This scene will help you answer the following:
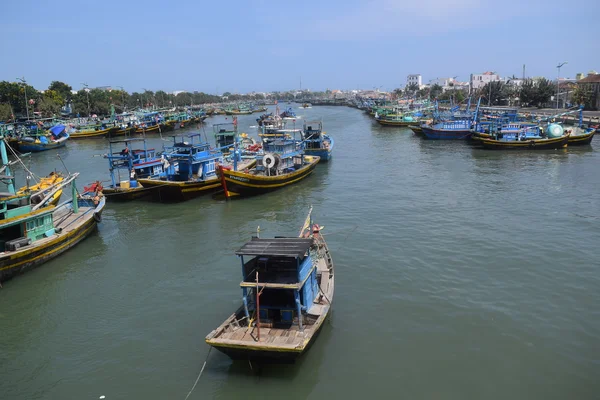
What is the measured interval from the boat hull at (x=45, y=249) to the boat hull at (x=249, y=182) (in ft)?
25.2

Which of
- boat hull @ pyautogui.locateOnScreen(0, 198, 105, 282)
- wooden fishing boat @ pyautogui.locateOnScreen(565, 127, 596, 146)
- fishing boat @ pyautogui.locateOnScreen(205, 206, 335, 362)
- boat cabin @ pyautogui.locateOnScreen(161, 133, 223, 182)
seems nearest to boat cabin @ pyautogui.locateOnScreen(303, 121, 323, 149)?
boat cabin @ pyautogui.locateOnScreen(161, 133, 223, 182)

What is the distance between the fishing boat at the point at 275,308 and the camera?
9.98 m

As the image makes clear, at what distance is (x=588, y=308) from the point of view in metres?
13.4

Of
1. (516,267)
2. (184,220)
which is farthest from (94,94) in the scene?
(516,267)

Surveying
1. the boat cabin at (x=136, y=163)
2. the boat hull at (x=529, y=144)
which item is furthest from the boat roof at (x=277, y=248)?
the boat hull at (x=529, y=144)

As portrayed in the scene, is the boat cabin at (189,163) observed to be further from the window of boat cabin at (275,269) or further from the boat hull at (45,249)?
the window of boat cabin at (275,269)

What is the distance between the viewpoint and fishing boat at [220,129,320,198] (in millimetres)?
26812

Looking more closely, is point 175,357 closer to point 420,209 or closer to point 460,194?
point 420,209

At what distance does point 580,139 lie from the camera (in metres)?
44.4

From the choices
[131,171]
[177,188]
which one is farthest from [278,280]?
[131,171]

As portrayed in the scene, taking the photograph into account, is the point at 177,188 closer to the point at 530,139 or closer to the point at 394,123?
the point at 530,139

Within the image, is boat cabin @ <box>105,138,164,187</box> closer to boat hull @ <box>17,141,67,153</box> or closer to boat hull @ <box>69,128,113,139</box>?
boat hull @ <box>17,141,67,153</box>

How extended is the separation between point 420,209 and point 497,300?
34.2 feet

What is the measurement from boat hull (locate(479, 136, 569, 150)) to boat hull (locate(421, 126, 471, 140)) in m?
8.17
